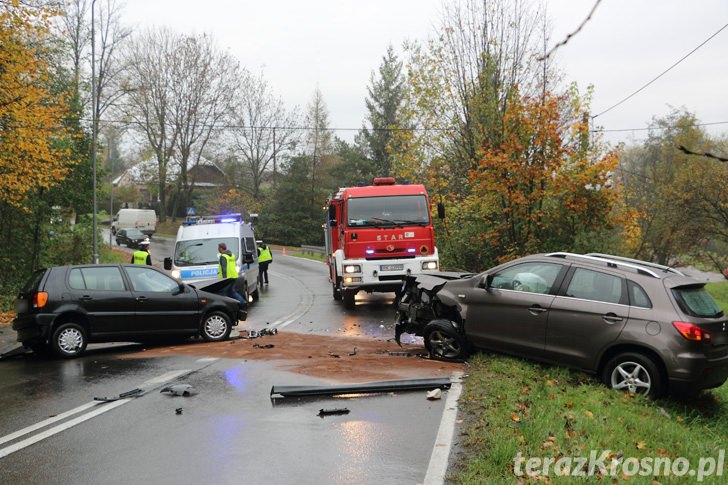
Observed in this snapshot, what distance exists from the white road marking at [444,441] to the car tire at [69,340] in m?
6.17

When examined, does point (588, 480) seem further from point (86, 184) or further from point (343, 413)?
point (86, 184)

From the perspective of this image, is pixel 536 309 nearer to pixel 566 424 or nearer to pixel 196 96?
pixel 566 424

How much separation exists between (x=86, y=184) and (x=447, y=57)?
14395 mm

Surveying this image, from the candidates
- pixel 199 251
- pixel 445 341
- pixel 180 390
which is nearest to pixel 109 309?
pixel 180 390

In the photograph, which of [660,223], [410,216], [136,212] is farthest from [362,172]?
[410,216]

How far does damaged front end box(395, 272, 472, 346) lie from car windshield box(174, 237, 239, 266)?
8533 mm

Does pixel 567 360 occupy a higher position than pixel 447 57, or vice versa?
pixel 447 57

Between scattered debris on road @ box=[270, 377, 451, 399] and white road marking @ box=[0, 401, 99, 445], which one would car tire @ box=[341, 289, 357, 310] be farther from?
white road marking @ box=[0, 401, 99, 445]

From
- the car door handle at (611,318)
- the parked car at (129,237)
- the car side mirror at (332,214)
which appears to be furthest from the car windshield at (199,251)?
the parked car at (129,237)

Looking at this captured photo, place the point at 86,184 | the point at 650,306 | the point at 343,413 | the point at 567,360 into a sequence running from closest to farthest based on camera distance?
1. the point at 343,413
2. the point at 650,306
3. the point at 567,360
4. the point at 86,184

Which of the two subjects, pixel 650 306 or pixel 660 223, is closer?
pixel 650 306

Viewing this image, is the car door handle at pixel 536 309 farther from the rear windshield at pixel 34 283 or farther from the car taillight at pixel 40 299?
the rear windshield at pixel 34 283

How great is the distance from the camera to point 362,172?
51781 mm

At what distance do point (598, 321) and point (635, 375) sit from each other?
26.9 inches
